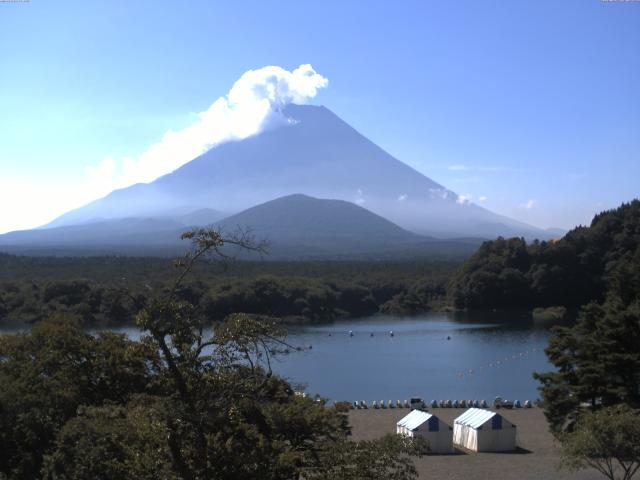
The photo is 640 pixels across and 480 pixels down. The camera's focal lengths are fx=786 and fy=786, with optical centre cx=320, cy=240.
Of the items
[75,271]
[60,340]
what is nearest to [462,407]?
[60,340]

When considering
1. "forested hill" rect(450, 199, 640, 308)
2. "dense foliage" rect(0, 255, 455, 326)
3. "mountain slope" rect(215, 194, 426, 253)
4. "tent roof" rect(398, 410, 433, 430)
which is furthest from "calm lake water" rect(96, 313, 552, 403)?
"mountain slope" rect(215, 194, 426, 253)

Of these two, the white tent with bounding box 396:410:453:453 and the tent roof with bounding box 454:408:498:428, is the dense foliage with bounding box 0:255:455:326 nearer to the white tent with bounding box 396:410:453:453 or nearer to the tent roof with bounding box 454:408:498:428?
the tent roof with bounding box 454:408:498:428

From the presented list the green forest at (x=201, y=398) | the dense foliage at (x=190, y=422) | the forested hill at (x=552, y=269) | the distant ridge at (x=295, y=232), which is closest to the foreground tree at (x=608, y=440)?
the green forest at (x=201, y=398)

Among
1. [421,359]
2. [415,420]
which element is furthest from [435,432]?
[421,359]

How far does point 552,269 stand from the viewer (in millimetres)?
38438

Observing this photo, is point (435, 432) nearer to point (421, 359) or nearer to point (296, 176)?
point (421, 359)

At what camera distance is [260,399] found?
4941 mm

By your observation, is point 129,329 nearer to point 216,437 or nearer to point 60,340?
point 60,340

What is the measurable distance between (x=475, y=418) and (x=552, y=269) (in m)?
26.6

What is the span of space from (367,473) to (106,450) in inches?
72.3

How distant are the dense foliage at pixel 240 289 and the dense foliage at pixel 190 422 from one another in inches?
739

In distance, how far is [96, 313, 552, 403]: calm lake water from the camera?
2033 cm

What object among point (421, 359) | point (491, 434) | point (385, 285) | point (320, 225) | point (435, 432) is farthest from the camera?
point (320, 225)

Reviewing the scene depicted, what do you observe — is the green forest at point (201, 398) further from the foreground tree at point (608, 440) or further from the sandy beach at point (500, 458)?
the sandy beach at point (500, 458)
